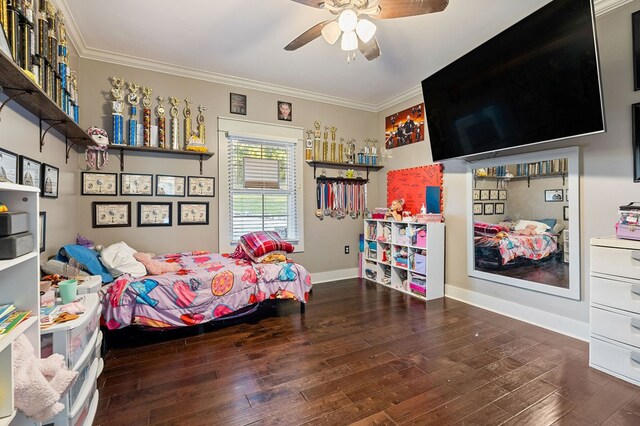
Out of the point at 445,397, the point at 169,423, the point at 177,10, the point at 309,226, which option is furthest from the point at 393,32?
the point at 169,423

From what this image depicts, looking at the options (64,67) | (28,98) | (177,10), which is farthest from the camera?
(177,10)

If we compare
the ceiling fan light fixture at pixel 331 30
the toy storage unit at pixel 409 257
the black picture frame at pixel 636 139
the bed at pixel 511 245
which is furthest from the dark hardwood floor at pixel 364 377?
the ceiling fan light fixture at pixel 331 30

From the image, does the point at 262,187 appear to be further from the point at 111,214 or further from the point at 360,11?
the point at 360,11

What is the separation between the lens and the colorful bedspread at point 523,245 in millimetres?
2699

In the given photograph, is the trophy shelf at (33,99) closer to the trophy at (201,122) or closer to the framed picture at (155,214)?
the framed picture at (155,214)

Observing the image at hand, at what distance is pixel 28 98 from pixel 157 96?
1818 mm

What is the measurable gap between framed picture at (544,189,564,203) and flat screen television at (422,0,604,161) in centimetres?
56

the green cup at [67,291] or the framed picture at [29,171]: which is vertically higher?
the framed picture at [29,171]

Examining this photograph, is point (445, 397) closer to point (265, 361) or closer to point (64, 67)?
point (265, 361)

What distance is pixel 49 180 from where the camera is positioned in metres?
2.19

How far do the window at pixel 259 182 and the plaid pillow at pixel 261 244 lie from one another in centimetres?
62

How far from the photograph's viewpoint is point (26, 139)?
1856 millimetres

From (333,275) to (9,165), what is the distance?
3.60m

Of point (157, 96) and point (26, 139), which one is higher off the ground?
point (157, 96)
